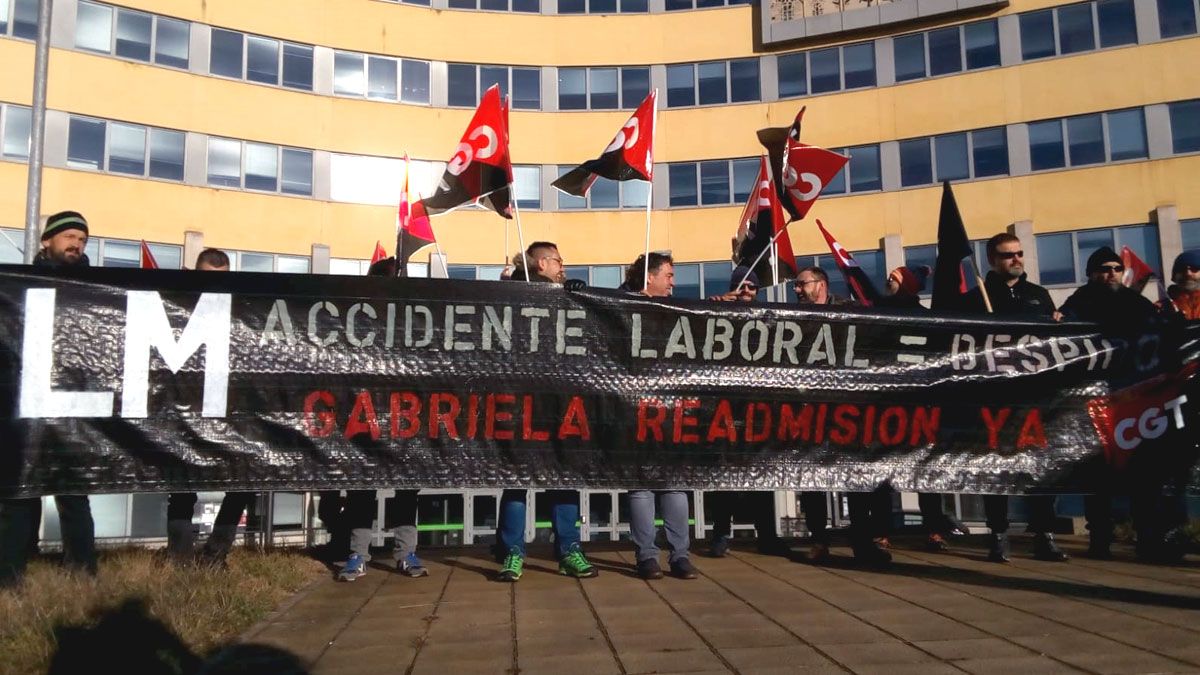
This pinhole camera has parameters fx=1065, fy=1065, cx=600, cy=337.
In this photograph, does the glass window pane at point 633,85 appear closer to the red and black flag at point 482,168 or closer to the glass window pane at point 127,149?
the glass window pane at point 127,149

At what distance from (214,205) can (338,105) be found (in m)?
4.55

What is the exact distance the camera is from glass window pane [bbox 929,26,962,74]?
3030 cm

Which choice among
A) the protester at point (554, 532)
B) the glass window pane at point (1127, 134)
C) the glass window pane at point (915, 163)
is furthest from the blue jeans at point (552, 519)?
the glass window pane at point (1127, 134)

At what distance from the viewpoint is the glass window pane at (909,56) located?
100 feet

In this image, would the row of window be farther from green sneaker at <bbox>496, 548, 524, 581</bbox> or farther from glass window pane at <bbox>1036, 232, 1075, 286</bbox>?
green sneaker at <bbox>496, 548, 524, 581</bbox>

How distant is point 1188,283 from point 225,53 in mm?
27136

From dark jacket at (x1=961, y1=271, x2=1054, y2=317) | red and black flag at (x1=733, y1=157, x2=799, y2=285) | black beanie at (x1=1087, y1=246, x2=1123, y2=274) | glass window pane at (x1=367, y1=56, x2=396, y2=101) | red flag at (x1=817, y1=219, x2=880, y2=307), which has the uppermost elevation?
glass window pane at (x1=367, y1=56, x2=396, y2=101)

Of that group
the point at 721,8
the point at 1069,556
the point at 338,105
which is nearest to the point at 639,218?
the point at 721,8

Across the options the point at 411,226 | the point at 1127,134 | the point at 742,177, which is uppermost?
the point at 1127,134

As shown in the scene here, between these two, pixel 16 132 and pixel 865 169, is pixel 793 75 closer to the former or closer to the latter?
pixel 865 169

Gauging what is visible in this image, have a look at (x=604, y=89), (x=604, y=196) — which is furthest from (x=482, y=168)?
(x=604, y=89)

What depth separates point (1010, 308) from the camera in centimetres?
775

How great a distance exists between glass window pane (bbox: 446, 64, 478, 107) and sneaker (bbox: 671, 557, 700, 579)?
2673 cm

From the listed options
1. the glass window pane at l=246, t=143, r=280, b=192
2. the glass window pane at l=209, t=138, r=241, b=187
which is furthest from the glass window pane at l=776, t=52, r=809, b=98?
the glass window pane at l=209, t=138, r=241, b=187
